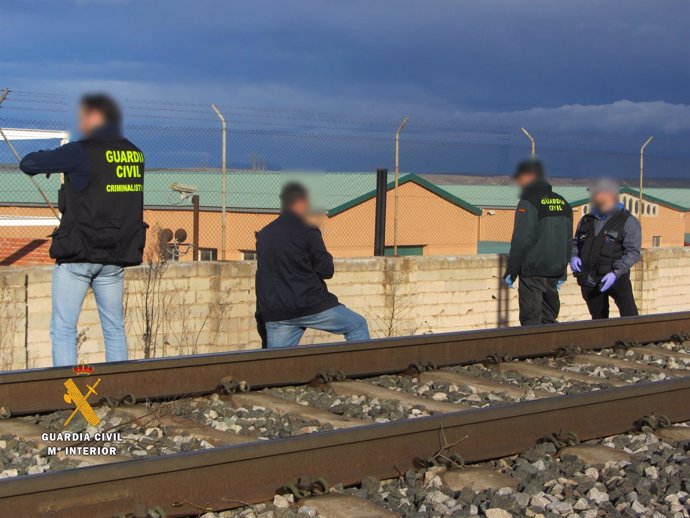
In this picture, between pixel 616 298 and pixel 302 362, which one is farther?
pixel 616 298

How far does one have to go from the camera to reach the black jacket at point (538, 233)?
9.30m

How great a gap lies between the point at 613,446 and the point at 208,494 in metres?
2.42

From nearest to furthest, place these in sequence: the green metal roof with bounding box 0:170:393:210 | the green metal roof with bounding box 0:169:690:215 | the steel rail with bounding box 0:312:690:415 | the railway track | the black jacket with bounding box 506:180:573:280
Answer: the railway track < the steel rail with bounding box 0:312:690:415 < the black jacket with bounding box 506:180:573:280 < the green metal roof with bounding box 0:170:393:210 < the green metal roof with bounding box 0:169:690:215

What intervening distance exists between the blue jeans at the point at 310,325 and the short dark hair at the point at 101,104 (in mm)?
1907

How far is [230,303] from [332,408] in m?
5.11

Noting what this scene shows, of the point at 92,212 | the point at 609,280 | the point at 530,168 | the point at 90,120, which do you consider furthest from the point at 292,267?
the point at 609,280

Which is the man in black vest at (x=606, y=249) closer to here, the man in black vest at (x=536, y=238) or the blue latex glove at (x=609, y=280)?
the blue latex glove at (x=609, y=280)

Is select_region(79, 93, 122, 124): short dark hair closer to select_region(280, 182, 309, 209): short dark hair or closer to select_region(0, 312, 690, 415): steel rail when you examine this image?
select_region(280, 182, 309, 209): short dark hair

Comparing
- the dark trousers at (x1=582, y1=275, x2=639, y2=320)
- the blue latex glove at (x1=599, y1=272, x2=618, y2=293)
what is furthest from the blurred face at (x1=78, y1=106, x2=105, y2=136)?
the dark trousers at (x1=582, y1=275, x2=639, y2=320)

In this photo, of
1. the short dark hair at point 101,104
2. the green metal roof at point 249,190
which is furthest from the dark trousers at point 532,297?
the green metal roof at point 249,190

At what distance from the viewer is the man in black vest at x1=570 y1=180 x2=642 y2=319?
975cm

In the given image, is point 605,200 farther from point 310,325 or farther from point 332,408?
point 332,408

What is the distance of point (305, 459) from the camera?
15.1 ft

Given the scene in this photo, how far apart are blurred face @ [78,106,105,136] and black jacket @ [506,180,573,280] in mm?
4244
